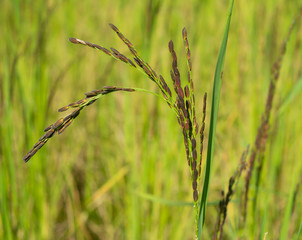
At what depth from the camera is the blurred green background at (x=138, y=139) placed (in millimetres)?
1366

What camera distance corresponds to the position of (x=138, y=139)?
1656 millimetres

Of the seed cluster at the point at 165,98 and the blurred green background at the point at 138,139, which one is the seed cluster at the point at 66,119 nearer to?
the seed cluster at the point at 165,98

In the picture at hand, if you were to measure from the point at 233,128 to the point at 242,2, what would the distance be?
56 centimetres

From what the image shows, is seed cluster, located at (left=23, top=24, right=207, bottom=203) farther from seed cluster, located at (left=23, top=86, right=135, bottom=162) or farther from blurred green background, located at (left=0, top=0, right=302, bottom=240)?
blurred green background, located at (left=0, top=0, right=302, bottom=240)

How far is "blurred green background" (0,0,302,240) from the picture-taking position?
1366 millimetres

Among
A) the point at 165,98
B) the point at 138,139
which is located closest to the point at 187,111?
the point at 165,98

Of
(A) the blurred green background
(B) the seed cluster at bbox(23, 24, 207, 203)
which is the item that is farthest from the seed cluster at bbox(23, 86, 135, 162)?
(A) the blurred green background

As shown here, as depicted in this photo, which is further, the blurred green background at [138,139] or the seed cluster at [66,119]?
the blurred green background at [138,139]

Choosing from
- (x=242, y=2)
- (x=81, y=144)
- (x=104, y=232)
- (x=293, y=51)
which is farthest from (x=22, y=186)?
(x=293, y=51)

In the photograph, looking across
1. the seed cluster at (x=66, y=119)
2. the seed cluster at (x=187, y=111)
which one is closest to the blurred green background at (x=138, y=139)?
the seed cluster at (x=187, y=111)

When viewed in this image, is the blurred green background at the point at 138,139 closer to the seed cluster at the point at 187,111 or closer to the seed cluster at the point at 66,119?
the seed cluster at the point at 187,111

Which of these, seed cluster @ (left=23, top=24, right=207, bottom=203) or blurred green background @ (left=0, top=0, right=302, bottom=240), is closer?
seed cluster @ (left=23, top=24, right=207, bottom=203)

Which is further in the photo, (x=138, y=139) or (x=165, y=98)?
(x=138, y=139)

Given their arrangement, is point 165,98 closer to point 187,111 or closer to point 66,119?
point 187,111
